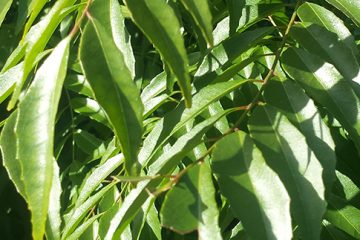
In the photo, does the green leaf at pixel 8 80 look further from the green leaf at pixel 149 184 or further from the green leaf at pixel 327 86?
the green leaf at pixel 327 86

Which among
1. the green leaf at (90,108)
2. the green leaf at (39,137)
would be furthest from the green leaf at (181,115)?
the green leaf at (90,108)

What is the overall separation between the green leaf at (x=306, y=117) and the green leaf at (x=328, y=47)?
0.06m

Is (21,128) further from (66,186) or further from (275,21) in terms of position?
(66,186)

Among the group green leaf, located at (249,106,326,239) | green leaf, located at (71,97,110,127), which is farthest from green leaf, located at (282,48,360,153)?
green leaf, located at (71,97,110,127)

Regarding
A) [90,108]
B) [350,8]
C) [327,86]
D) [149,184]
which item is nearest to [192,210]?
[149,184]

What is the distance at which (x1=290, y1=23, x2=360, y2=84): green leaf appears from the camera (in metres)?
0.80

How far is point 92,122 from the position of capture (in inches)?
56.8

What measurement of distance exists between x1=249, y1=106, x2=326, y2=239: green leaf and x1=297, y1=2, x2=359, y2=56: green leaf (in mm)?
227

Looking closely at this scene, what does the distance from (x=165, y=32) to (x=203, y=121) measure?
21cm

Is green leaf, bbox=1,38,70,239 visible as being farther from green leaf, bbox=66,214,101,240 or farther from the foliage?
green leaf, bbox=66,214,101,240

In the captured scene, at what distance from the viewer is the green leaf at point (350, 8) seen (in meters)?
0.85

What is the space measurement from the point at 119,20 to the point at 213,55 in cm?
19

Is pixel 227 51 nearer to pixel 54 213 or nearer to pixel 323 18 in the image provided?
pixel 323 18

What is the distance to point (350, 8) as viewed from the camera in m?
0.86
